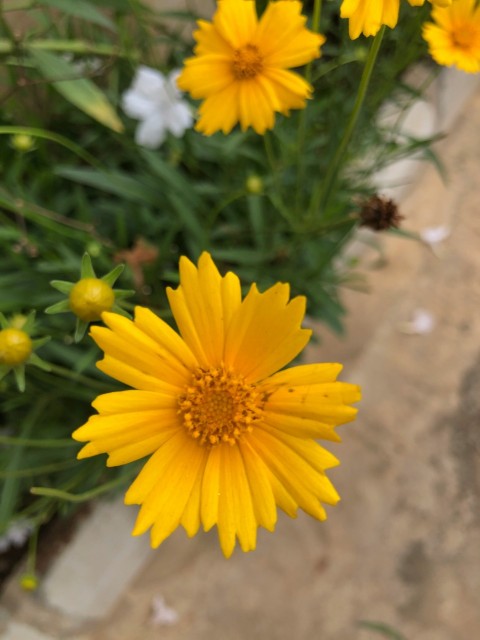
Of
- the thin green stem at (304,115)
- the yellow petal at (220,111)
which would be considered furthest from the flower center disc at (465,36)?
the yellow petal at (220,111)

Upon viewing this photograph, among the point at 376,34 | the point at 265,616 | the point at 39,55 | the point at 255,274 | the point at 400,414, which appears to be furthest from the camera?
the point at 400,414

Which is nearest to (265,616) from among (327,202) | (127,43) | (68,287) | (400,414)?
(400,414)

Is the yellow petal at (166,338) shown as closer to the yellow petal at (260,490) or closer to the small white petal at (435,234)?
the yellow petal at (260,490)

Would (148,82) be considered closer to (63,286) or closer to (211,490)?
(63,286)

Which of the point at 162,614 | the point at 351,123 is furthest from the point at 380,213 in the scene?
the point at 162,614

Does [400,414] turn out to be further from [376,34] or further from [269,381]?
[376,34]

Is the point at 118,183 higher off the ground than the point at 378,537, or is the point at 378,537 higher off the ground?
the point at 118,183
